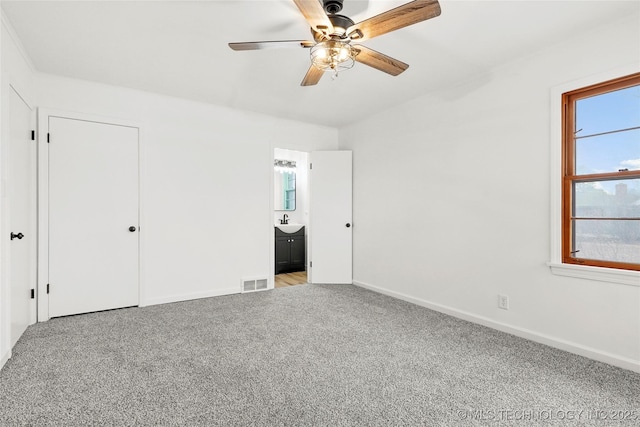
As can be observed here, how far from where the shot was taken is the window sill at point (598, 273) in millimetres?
2172

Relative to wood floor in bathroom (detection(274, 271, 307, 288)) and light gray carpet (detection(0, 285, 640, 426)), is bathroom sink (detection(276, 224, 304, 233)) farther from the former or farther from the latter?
light gray carpet (detection(0, 285, 640, 426))

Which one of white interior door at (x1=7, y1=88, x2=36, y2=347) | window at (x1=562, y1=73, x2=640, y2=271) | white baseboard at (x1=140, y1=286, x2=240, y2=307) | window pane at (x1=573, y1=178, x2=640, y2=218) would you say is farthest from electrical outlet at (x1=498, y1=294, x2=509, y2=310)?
white interior door at (x1=7, y1=88, x2=36, y2=347)

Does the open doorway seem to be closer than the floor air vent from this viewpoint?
No

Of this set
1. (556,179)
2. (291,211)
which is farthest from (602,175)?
(291,211)

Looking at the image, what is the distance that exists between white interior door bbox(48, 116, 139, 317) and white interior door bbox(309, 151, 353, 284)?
231 cm

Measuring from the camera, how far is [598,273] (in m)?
2.31

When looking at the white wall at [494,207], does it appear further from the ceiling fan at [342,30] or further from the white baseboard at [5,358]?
the white baseboard at [5,358]

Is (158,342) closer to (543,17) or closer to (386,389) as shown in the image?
(386,389)

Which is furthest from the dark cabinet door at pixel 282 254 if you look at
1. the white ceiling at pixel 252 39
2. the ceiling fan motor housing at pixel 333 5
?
the ceiling fan motor housing at pixel 333 5

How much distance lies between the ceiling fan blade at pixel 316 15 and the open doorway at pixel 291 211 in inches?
149

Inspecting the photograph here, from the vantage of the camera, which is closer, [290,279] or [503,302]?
[503,302]

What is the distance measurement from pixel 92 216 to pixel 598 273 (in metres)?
4.51

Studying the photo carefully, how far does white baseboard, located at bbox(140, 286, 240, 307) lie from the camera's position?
11.9ft

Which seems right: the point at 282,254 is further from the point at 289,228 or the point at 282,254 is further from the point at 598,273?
the point at 598,273
